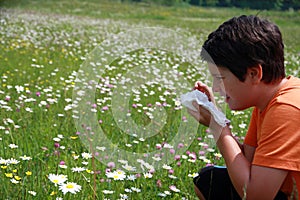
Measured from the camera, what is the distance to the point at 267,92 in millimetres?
1799

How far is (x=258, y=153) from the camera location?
1.66 meters

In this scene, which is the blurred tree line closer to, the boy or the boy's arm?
the boy

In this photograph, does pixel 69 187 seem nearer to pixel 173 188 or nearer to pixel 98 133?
pixel 173 188

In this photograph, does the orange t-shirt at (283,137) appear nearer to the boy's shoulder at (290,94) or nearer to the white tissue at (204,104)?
the boy's shoulder at (290,94)

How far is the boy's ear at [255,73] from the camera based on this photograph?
5.73 ft

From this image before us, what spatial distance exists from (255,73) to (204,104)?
233mm

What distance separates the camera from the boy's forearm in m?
1.71

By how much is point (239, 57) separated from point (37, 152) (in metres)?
1.35

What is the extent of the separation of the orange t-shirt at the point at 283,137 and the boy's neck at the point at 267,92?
0.08m

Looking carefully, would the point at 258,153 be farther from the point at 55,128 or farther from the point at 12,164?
the point at 55,128

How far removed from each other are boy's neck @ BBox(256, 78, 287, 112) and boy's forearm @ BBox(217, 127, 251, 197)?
17cm

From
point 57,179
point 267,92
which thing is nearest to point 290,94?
point 267,92

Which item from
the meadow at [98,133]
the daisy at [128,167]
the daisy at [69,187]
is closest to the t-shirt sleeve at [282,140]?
the meadow at [98,133]

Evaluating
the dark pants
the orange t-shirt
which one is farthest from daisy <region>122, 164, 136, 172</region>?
the orange t-shirt
